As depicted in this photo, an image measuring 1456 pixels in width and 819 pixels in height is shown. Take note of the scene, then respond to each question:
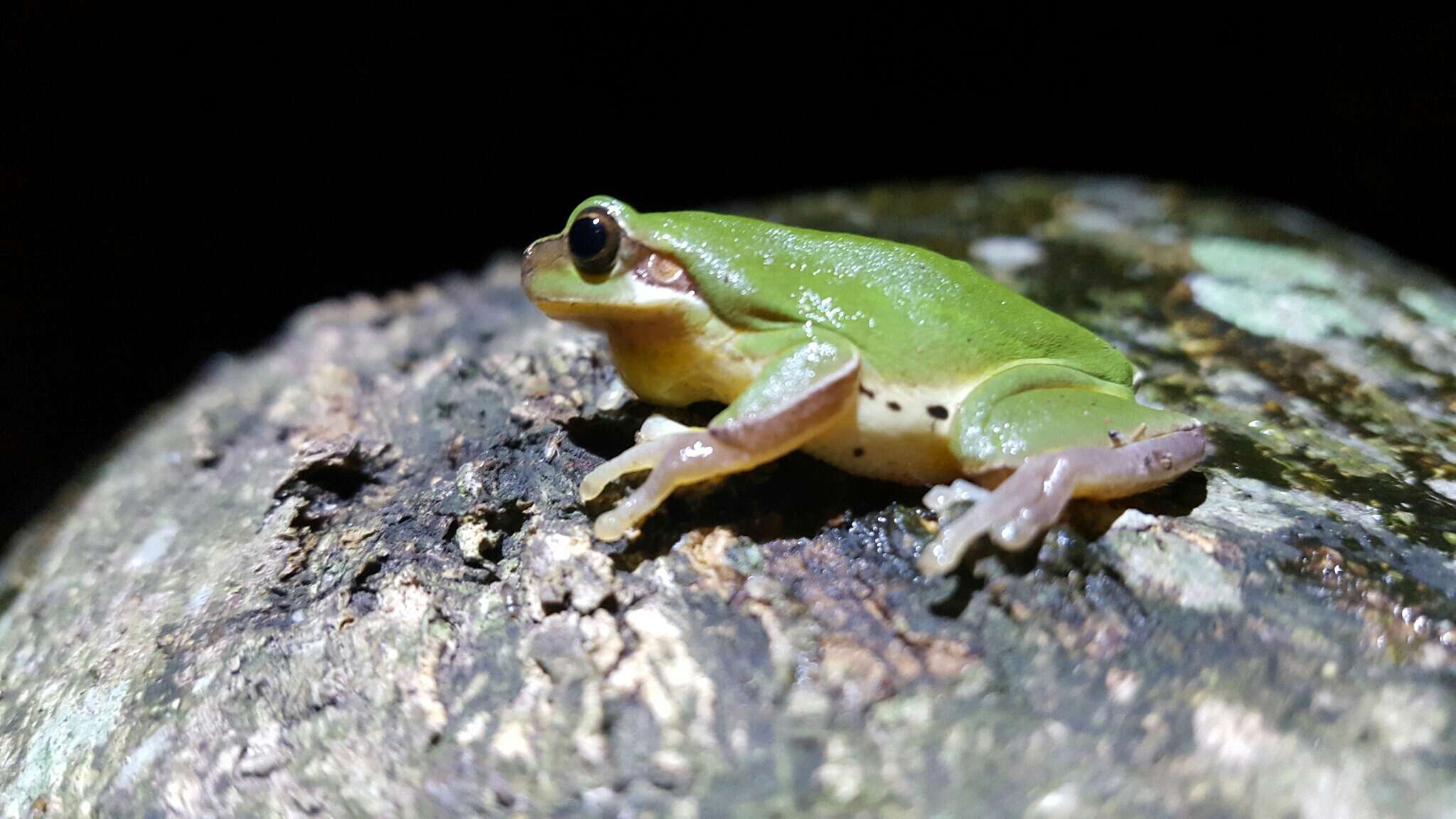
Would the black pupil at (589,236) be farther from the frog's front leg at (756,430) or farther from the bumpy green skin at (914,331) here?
the frog's front leg at (756,430)

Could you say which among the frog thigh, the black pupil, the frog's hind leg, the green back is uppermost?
the black pupil

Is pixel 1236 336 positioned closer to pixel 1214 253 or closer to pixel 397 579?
pixel 1214 253

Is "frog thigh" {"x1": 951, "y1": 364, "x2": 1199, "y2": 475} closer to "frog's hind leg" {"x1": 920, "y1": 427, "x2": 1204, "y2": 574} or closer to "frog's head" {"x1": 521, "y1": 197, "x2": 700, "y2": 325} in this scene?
"frog's hind leg" {"x1": 920, "y1": 427, "x2": 1204, "y2": 574}

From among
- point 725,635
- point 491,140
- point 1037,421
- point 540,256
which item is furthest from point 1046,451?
point 491,140

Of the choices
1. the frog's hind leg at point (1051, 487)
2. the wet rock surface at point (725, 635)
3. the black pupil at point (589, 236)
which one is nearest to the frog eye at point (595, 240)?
the black pupil at point (589, 236)

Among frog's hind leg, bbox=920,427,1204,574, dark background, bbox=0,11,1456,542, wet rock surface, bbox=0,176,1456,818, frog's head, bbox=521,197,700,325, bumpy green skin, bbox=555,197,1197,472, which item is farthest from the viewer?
dark background, bbox=0,11,1456,542

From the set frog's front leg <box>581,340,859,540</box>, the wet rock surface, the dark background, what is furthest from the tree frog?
the dark background

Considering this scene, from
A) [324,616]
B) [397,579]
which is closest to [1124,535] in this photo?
[397,579]
